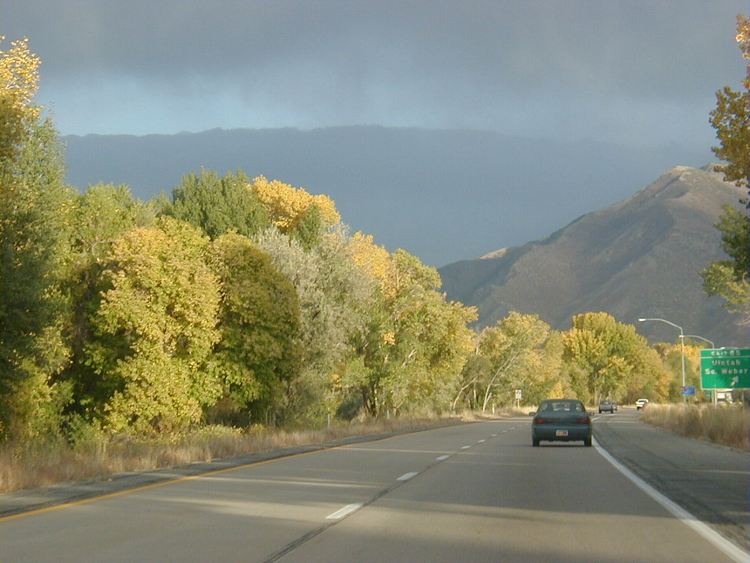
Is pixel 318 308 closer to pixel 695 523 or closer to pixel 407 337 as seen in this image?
pixel 407 337

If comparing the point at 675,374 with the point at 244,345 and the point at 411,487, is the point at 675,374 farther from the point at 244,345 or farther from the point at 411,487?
the point at 411,487

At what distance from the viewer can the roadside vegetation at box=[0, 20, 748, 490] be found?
84.7ft

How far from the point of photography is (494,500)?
1433 cm

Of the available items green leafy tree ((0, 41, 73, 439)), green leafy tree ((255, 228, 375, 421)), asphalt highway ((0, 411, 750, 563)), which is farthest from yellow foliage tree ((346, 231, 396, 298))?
asphalt highway ((0, 411, 750, 563))

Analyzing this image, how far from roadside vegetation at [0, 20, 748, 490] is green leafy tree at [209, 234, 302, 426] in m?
0.08

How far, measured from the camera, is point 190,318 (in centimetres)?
4041

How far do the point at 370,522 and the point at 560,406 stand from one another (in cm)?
2171

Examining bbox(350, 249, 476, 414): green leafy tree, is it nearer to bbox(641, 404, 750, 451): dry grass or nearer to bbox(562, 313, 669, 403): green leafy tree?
bbox(641, 404, 750, 451): dry grass

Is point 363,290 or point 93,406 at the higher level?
point 363,290

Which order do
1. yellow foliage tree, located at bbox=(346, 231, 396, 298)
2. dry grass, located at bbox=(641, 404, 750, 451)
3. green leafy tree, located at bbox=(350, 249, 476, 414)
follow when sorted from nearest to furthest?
dry grass, located at bbox=(641, 404, 750, 451)
green leafy tree, located at bbox=(350, 249, 476, 414)
yellow foliage tree, located at bbox=(346, 231, 396, 298)

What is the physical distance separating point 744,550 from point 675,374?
186m

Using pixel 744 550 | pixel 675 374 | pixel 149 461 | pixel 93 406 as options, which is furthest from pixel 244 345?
pixel 675 374

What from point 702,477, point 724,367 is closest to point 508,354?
point 724,367

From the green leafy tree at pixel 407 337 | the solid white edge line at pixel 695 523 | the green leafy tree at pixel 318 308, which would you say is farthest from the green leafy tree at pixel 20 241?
the green leafy tree at pixel 407 337
